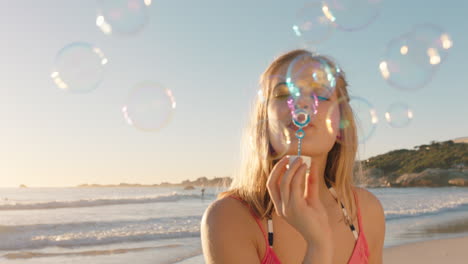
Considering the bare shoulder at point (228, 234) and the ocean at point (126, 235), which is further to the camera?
the ocean at point (126, 235)

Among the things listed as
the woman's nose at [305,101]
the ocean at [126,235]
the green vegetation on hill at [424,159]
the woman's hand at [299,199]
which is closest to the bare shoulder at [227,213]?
the woman's hand at [299,199]

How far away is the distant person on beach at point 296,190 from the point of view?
5.99 feet

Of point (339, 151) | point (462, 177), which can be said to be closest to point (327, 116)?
point (339, 151)

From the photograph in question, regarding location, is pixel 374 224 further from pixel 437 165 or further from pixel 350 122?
pixel 437 165

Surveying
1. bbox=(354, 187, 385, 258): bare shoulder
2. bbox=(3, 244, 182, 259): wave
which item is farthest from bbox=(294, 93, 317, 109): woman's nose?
bbox=(3, 244, 182, 259): wave

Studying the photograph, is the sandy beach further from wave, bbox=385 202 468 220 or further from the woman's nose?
the woman's nose

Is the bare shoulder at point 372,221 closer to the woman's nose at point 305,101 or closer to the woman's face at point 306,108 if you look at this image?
the woman's face at point 306,108

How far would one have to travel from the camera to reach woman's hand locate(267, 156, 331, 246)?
1.75 metres

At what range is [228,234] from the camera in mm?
2031

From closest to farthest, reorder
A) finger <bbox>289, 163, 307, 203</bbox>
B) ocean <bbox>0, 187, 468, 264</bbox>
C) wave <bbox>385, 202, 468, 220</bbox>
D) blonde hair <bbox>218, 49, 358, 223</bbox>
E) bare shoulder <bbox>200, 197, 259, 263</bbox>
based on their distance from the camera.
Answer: finger <bbox>289, 163, 307, 203</bbox>, bare shoulder <bbox>200, 197, 259, 263</bbox>, blonde hair <bbox>218, 49, 358, 223</bbox>, ocean <bbox>0, 187, 468, 264</bbox>, wave <bbox>385, 202, 468, 220</bbox>

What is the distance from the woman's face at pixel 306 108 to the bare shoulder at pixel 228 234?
0.41m

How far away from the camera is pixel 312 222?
70.7 inches

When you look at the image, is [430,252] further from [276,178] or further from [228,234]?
[276,178]

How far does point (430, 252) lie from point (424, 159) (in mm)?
45042
